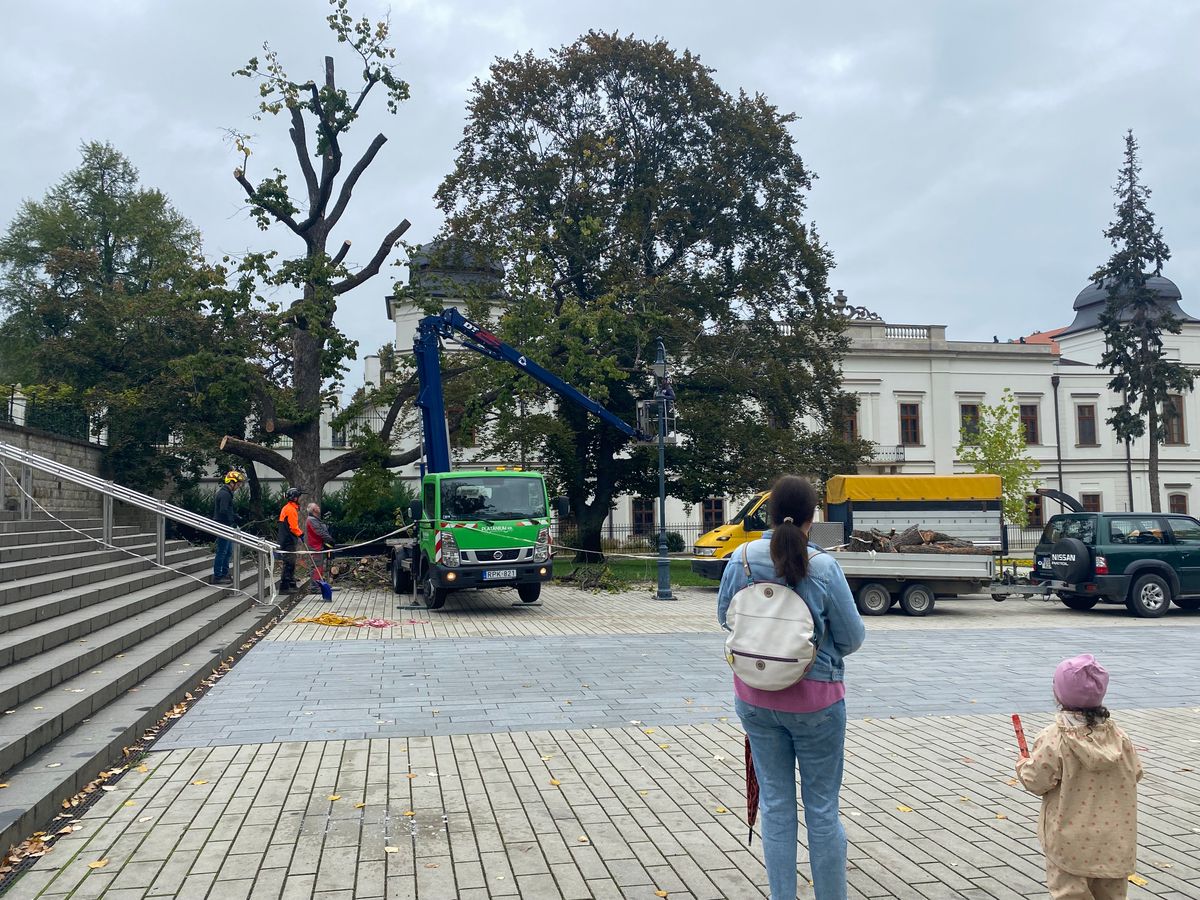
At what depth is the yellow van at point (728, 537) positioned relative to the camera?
23.2 metres

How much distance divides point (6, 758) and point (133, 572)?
8159 millimetres

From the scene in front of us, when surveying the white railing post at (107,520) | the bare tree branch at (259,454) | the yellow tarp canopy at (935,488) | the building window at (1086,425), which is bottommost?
the white railing post at (107,520)

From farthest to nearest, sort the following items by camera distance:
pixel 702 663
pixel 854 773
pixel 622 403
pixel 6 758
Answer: pixel 622 403 → pixel 702 663 → pixel 854 773 → pixel 6 758

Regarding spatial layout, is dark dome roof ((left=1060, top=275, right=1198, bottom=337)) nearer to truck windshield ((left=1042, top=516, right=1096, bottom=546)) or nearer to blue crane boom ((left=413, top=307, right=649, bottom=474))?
truck windshield ((left=1042, top=516, right=1096, bottom=546))

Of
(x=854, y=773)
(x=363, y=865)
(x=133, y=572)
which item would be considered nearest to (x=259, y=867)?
(x=363, y=865)

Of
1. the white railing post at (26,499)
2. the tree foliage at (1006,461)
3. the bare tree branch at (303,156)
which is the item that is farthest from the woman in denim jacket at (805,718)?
the tree foliage at (1006,461)

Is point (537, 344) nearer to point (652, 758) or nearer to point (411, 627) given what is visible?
point (411, 627)

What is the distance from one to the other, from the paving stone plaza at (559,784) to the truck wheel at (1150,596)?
6474 mm

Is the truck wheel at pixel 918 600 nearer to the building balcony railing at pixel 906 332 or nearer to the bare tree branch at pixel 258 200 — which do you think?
the bare tree branch at pixel 258 200

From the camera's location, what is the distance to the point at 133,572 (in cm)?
1304

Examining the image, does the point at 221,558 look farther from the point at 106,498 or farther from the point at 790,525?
the point at 790,525

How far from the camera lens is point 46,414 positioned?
24.3 m

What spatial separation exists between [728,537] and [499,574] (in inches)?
347

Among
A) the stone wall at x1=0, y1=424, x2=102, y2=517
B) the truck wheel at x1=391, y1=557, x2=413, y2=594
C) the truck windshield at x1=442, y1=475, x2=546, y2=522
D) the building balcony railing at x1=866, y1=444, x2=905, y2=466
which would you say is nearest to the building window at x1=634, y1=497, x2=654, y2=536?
the building balcony railing at x1=866, y1=444, x2=905, y2=466
